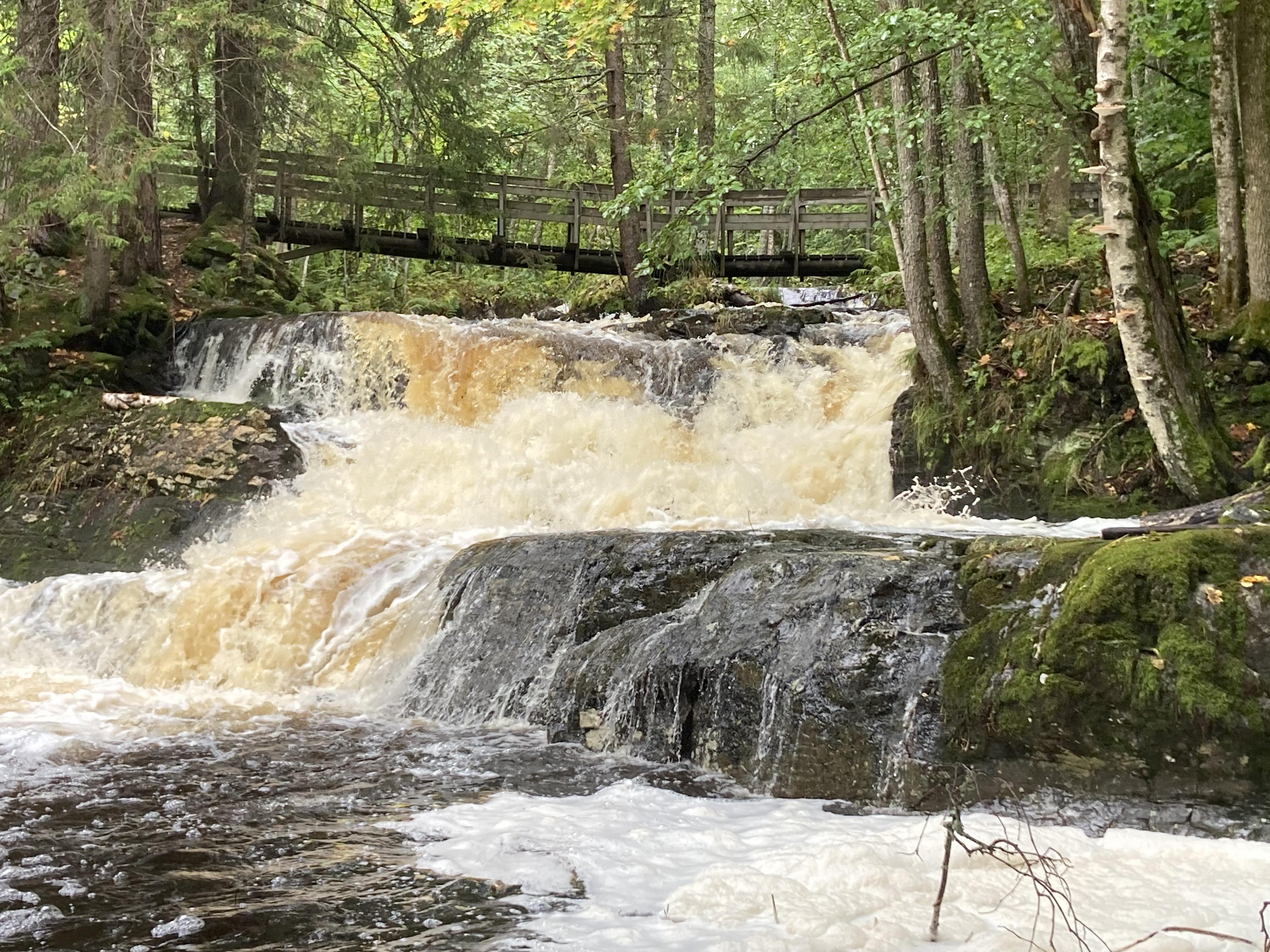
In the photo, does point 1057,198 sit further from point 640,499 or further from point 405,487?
point 405,487

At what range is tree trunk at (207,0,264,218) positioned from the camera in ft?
46.6

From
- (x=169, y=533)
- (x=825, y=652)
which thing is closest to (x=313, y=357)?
(x=169, y=533)

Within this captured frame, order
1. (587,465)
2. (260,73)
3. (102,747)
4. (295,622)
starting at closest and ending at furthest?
(102,747)
(295,622)
(587,465)
(260,73)

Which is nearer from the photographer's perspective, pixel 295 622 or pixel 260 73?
pixel 295 622

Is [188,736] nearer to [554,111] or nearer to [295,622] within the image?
[295,622]

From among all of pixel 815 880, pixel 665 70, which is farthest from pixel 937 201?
pixel 665 70

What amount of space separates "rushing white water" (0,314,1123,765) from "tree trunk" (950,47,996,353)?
111 centimetres

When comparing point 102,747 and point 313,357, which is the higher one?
point 313,357

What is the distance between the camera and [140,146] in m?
10.9

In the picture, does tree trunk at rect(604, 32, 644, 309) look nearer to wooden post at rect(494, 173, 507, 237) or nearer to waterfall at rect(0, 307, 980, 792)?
wooden post at rect(494, 173, 507, 237)

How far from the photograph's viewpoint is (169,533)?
1016 cm

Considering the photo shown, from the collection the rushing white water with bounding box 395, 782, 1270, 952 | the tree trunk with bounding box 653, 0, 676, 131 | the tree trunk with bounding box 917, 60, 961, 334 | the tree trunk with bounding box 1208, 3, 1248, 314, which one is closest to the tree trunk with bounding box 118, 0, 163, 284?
the tree trunk with bounding box 917, 60, 961, 334

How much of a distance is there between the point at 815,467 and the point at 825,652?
5.37 m

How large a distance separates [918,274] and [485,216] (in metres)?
8.89
